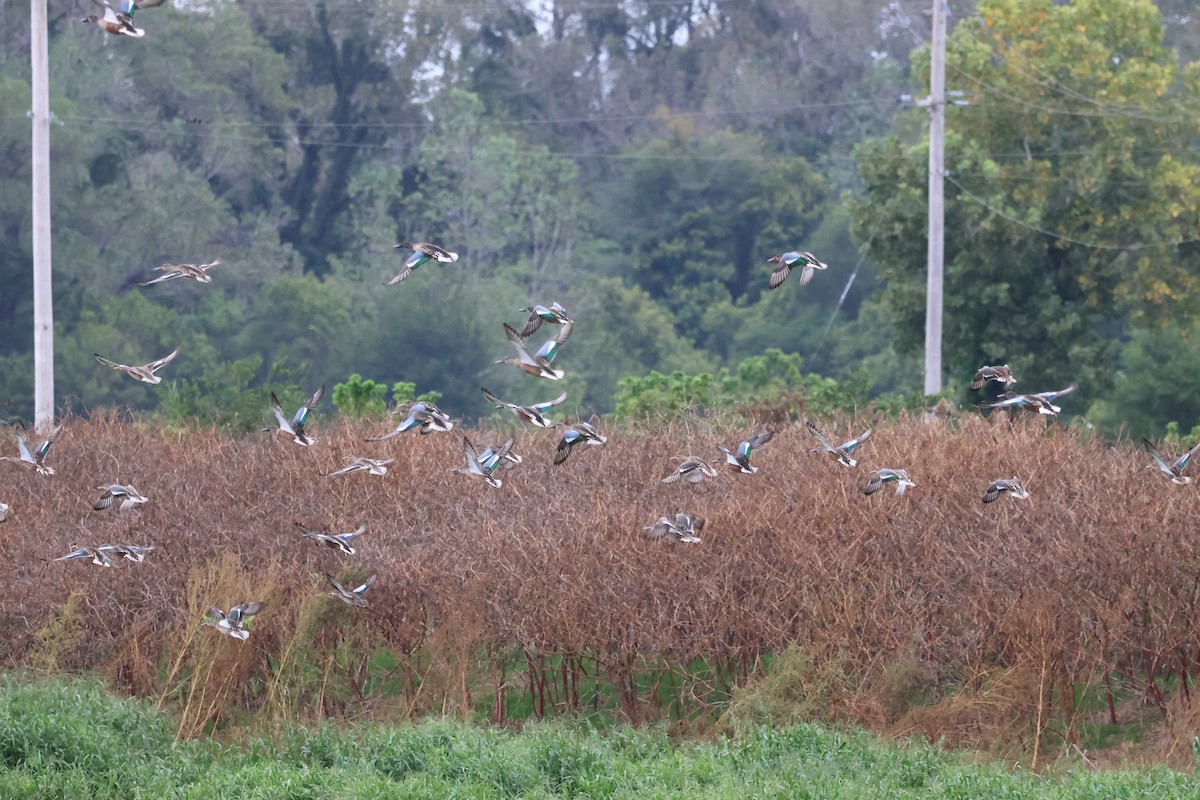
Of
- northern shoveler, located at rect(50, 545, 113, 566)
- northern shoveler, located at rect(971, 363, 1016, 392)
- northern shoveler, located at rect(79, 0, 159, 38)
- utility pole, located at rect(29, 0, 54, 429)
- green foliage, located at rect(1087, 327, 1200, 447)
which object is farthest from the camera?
green foliage, located at rect(1087, 327, 1200, 447)

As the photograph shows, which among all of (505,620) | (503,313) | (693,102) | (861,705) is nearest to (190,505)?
(505,620)

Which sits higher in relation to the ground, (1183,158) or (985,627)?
(1183,158)

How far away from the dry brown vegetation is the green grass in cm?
69

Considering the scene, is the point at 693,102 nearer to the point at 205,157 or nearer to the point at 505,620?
the point at 205,157

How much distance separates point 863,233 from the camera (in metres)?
27.9

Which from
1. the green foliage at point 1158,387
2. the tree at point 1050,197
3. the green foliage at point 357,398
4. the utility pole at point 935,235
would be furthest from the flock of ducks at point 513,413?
the green foliage at point 1158,387

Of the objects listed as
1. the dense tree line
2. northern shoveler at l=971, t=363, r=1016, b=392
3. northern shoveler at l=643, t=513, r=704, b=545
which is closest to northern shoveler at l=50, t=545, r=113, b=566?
northern shoveler at l=643, t=513, r=704, b=545

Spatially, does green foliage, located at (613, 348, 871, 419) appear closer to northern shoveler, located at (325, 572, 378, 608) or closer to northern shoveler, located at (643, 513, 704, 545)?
northern shoveler, located at (643, 513, 704, 545)

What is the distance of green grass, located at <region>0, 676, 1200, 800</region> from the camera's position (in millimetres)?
10938

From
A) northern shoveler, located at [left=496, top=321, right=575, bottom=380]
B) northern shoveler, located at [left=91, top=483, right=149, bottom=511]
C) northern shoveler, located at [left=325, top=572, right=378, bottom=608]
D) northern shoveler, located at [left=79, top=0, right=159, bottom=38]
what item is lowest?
northern shoveler, located at [left=325, top=572, right=378, bottom=608]

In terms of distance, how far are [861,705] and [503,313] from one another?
30253 millimetres

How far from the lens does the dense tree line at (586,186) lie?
96.0 feet

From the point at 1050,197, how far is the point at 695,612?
1816cm

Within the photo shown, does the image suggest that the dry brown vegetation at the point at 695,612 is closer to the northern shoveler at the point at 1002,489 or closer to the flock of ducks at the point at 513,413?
the flock of ducks at the point at 513,413
